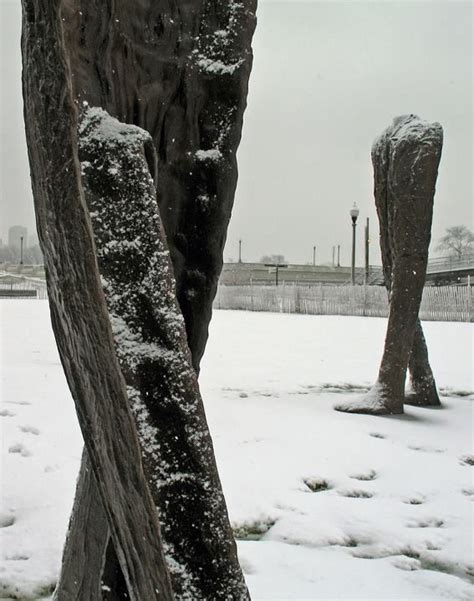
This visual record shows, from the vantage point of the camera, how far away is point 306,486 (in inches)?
142

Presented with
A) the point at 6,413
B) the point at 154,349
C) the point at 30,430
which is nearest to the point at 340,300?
the point at 6,413

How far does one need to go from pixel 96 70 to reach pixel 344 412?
459 cm

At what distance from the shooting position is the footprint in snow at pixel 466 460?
4.20 metres

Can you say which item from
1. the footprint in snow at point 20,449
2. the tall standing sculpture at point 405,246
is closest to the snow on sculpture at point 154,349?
the footprint in snow at point 20,449

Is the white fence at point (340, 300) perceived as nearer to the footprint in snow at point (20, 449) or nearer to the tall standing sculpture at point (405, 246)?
the tall standing sculpture at point (405, 246)

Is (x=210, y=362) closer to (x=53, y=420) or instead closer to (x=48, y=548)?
(x=53, y=420)

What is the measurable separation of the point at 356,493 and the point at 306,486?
247 mm

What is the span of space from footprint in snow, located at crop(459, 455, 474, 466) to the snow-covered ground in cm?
1

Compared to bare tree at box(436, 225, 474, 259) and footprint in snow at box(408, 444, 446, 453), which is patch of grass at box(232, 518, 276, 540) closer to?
footprint in snow at box(408, 444, 446, 453)

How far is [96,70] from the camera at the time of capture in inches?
46.9

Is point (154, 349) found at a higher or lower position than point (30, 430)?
higher

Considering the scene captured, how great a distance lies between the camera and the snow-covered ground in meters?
2.56

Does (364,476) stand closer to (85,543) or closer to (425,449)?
(425,449)

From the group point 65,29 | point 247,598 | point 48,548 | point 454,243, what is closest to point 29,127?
point 65,29
